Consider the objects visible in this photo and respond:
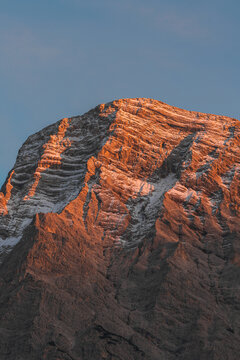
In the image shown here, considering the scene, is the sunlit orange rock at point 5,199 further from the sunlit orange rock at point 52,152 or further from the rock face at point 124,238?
A: the sunlit orange rock at point 52,152

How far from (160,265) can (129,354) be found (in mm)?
17204

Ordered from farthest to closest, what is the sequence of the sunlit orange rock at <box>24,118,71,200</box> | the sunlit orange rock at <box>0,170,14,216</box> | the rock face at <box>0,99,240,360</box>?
the sunlit orange rock at <box>24,118,71,200</box>, the sunlit orange rock at <box>0,170,14,216</box>, the rock face at <box>0,99,240,360</box>

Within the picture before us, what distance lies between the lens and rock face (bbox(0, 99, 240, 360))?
9456 centimetres

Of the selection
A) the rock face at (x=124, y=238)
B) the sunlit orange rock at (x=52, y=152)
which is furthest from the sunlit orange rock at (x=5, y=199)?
the sunlit orange rock at (x=52, y=152)

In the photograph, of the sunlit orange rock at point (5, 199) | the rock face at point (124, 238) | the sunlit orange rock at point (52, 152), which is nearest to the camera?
the rock face at point (124, 238)

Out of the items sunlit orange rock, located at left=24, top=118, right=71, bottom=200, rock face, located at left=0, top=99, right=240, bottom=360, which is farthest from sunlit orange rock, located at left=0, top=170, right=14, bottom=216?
sunlit orange rock, located at left=24, top=118, right=71, bottom=200

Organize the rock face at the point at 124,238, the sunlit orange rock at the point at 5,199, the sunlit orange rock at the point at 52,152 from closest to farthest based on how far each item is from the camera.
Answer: the rock face at the point at 124,238 < the sunlit orange rock at the point at 5,199 < the sunlit orange rock at the point at 52,152

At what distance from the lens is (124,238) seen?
116438mm

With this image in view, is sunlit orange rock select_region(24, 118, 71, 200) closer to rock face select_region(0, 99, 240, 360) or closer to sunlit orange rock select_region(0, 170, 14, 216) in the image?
rock face select_region(0, 99, 240, 360)

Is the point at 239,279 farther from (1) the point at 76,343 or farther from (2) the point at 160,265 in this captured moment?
(1) the point at 76,343

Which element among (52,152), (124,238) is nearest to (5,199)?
(52,152)

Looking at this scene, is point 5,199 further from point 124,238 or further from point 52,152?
point 124,238

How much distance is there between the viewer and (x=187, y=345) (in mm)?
94625

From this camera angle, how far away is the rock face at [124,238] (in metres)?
94.6
